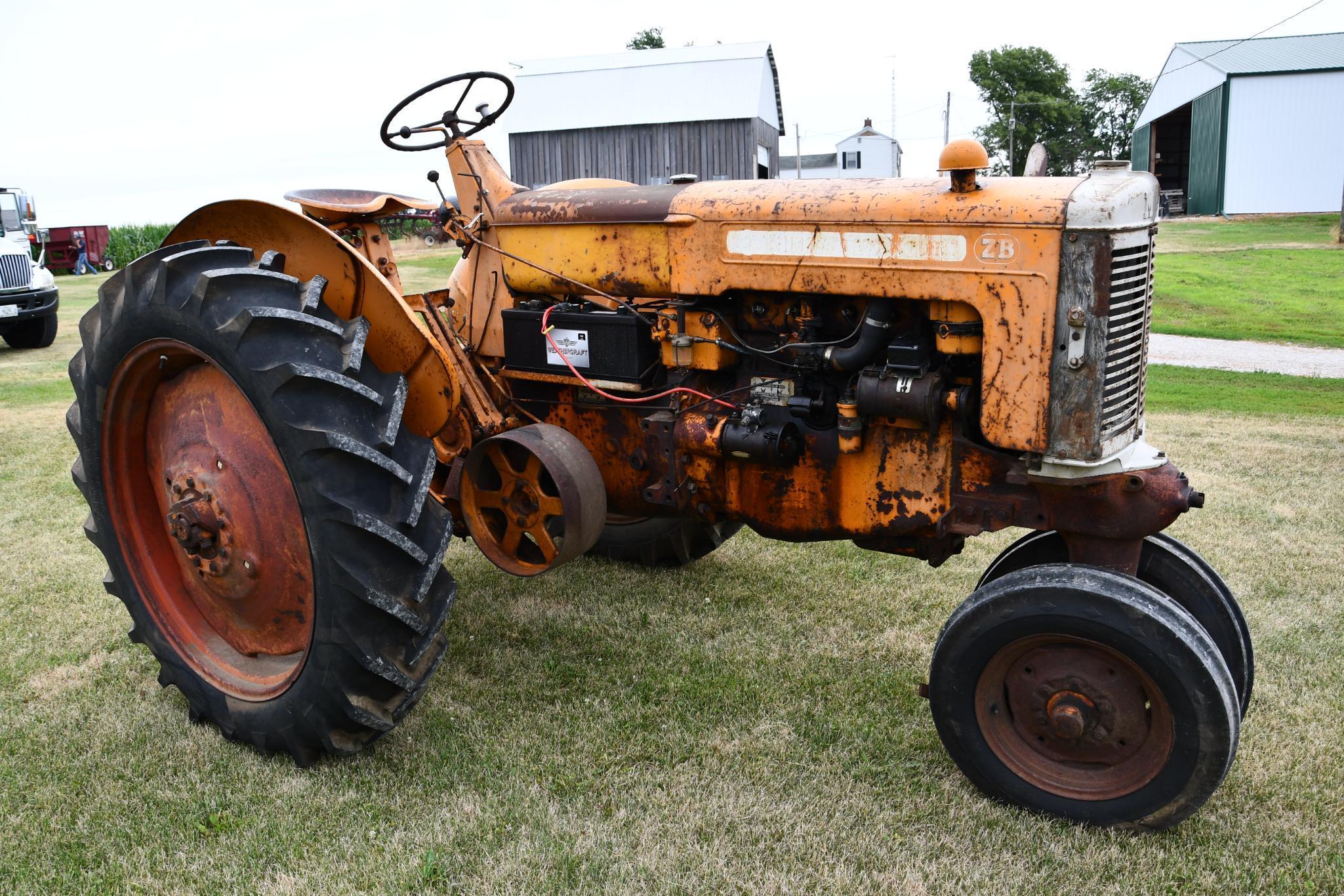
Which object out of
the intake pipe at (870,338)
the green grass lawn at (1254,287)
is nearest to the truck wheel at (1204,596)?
the intake pipe at (870,338)

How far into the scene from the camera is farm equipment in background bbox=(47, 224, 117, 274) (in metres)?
27.0

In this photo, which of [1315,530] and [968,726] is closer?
[968,726]

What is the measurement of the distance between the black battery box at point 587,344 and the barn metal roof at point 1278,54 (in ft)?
99.4

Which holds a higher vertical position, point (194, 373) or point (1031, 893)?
point (194, 373)

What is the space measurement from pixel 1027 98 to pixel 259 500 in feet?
169

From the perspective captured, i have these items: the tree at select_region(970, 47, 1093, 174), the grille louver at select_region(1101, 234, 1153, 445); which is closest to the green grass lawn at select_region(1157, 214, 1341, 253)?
the grille louver at select_region(1101, 234, 1153, 445)

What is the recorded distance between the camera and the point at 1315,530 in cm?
514

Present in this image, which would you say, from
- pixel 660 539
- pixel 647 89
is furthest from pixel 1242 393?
pixel 647 89

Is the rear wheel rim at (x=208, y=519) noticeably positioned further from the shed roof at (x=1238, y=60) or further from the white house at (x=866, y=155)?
the white house at (x=866, y=155)

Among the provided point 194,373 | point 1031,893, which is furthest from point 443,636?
point 1031,893

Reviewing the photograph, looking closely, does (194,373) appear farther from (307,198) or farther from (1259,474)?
(1259,474)

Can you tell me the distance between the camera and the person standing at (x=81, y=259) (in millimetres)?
26688

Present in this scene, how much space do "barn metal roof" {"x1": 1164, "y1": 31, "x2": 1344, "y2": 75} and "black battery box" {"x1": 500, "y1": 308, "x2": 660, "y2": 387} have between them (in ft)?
99.4

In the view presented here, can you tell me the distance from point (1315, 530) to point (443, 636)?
4.37 meters
